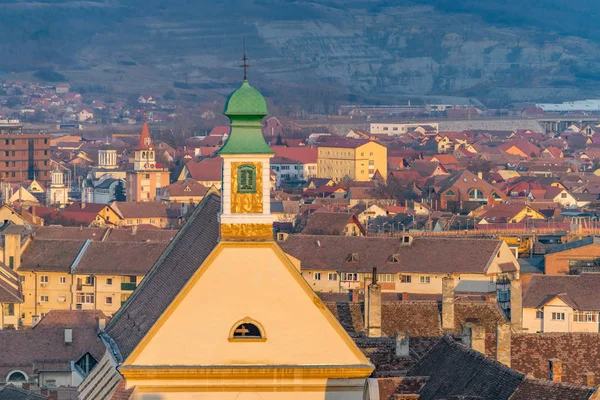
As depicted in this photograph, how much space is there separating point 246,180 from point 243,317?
4.79ft

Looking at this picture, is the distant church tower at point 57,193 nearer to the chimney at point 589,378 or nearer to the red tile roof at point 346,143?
the red tile roof at point 346,143

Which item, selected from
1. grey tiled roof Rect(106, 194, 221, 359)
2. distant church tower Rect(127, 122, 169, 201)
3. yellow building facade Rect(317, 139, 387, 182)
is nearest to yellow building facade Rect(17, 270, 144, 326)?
grey tiled roof Rect(106, 194, 221, 359)

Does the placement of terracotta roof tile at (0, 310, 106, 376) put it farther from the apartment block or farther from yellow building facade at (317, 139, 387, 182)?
the apartment block

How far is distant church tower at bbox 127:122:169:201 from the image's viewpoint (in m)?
121

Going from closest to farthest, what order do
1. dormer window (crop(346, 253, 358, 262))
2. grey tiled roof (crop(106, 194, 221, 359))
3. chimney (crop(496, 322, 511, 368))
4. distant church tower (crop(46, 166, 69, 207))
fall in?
1. grey tiled roof (crop(106, 194, 221, 359))
2. chimney (crop(496, 322, 511, 368))
3. dormer window (crop(346, 253, 358, 262))
4. distant church tower (crop(46, 166, 69, 207))

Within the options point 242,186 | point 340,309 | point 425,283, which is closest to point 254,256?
point 242,186

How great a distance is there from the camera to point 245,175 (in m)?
21.7

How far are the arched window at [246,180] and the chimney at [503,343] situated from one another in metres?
7.79

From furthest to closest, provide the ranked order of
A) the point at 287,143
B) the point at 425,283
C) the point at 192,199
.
→ the point at 287,143 < the point at 192,199 < the point at 425,283

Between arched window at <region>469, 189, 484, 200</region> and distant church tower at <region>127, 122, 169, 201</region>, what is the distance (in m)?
18.3

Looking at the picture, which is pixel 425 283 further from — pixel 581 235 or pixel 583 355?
pixel 583 355

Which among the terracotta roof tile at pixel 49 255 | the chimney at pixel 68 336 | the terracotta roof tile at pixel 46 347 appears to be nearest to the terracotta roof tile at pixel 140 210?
the terracotta roof tile at pixel 49 255

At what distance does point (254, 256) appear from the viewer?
70.3 ft

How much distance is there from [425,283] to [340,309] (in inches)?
919
